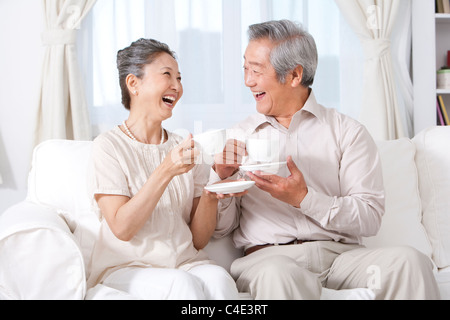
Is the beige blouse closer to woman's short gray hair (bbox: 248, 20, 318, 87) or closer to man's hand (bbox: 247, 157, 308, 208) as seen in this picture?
man's hand (bbox: 247, 157, 308, 208)

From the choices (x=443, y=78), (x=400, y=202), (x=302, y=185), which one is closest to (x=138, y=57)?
(x=302, y=185)

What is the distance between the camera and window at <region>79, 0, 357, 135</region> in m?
2.90

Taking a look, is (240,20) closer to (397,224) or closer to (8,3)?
(8,3)

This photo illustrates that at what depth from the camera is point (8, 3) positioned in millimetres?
2822

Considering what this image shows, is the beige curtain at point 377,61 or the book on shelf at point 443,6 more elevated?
the book on shelf at point 443,6

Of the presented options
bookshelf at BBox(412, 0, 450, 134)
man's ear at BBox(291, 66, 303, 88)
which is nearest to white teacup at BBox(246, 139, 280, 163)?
man's ear at BBox(291, 66, 303, 88)

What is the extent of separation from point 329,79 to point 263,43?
4.61 ft

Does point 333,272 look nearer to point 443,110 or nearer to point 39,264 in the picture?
point 39,264

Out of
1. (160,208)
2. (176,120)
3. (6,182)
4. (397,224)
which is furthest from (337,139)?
(6,182)

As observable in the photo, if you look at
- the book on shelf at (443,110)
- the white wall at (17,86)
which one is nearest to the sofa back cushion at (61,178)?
the white wall at (17,86)

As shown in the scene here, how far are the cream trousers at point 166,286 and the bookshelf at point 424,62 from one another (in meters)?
2.00

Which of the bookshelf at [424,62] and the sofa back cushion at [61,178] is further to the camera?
the bookshelf at [424,62]

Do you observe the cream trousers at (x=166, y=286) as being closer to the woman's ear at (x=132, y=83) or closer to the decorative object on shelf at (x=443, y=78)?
the woman's ear at (x=132, y=83)

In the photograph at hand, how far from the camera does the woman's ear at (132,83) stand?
1686 mm
